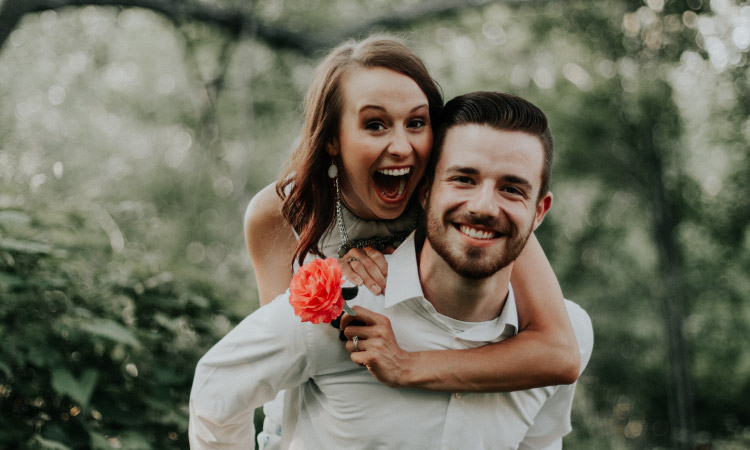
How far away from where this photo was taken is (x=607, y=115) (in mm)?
8969

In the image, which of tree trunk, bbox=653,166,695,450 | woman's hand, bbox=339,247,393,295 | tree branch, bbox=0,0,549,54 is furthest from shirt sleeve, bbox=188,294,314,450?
tree trunk, bbox=653,166,695,450

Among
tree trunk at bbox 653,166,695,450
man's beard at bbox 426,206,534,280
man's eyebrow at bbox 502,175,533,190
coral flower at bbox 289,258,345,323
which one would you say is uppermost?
man's eyebrow at bbox 502,175,533,190

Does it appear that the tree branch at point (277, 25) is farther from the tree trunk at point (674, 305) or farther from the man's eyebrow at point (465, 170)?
the man's eyebrow at point (465, 170)

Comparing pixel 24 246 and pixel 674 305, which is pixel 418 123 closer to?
pixel 24 246

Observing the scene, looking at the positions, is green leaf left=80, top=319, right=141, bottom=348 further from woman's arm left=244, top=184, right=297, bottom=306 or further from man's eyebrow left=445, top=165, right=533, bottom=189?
man's eyebrow left=445, top=165, right=533, bottom=189

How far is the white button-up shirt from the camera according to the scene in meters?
2.35

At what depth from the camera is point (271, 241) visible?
307cm

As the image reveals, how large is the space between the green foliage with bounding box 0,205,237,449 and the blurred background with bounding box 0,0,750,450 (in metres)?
0.12

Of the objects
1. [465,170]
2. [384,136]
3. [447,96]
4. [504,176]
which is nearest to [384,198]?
[384,136]

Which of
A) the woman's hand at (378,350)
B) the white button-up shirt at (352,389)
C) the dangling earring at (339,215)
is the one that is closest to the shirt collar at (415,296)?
the white button-up shirt at (352,389)

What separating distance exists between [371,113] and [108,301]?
79.3 inches

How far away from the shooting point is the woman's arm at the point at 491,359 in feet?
→ 7.52

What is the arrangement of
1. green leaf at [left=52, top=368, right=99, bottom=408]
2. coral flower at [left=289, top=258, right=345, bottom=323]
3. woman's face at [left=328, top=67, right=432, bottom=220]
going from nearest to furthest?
coral flower at [left=289, top=258, right=345, bottom=323] < woman's face at [left=328, top=67, right=432, bottom=220] < green leaf at [left=52, top=368, right=99, bottom=408]

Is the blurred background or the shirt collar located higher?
the shirt collar
